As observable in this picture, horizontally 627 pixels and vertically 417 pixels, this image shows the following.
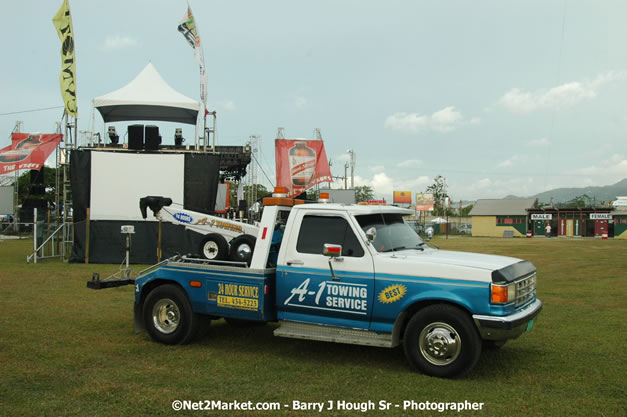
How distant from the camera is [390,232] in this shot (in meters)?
6.59

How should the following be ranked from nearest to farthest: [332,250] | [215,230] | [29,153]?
[332,250] → [215,230] → [29,153]

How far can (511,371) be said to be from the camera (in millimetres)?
5926

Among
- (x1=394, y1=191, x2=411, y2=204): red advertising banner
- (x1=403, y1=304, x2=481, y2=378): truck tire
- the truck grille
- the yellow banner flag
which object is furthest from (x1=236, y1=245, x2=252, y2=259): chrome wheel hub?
(x1=394, y1=191, x2=411, y2=204): red advertising banner

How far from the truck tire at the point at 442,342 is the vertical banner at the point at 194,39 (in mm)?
17530

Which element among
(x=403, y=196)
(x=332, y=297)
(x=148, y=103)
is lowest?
(x=332, y=297)

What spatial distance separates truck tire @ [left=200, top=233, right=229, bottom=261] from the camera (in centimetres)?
735

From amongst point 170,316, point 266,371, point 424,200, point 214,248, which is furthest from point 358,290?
point 424,200

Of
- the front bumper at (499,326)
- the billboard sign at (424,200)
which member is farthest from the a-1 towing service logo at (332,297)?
the billboard sign at (424,200)

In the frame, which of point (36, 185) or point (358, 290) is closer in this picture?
point (358, 290)

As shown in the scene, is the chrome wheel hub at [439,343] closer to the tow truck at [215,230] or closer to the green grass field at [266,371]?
the green grass field at [266,371]

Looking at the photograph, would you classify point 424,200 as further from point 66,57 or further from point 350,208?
point 350,208

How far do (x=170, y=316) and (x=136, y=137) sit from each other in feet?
42.9

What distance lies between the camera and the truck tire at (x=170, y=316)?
7000mm

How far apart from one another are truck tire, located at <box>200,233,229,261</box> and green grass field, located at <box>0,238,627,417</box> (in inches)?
46.6
